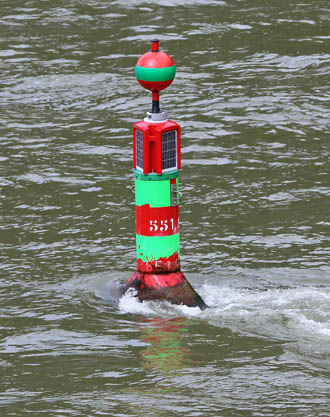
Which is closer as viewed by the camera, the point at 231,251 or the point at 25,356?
the point at 25,356

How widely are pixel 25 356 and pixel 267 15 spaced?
9.64 m

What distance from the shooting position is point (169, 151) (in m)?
8.72

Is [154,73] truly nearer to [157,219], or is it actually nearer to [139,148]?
[139,148]

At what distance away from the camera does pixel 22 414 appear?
7.04 metres

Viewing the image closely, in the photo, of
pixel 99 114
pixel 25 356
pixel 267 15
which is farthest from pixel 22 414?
pixel 267 15

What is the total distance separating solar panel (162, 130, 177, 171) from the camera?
8.68 m

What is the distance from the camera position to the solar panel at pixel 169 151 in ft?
28.5

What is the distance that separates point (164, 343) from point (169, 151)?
1.44 metres

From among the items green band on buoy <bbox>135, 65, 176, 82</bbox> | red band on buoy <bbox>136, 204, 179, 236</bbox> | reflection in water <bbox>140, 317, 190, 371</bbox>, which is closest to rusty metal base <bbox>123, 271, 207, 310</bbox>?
reflection in water <bbox>140, 317, 190, 371</bbox>

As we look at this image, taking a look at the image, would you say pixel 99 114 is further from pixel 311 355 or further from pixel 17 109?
pixel 311 355

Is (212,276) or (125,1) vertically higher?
(125,1)

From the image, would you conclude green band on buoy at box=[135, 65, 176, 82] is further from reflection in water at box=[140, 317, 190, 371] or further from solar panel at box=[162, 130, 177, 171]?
reflection in water at box=[140, 317, 190, 371]

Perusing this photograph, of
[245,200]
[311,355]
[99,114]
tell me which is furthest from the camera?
[99,114]

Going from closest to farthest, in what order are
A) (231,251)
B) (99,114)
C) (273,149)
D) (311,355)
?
(311,355), (231,251), (273,149), (99,114)
